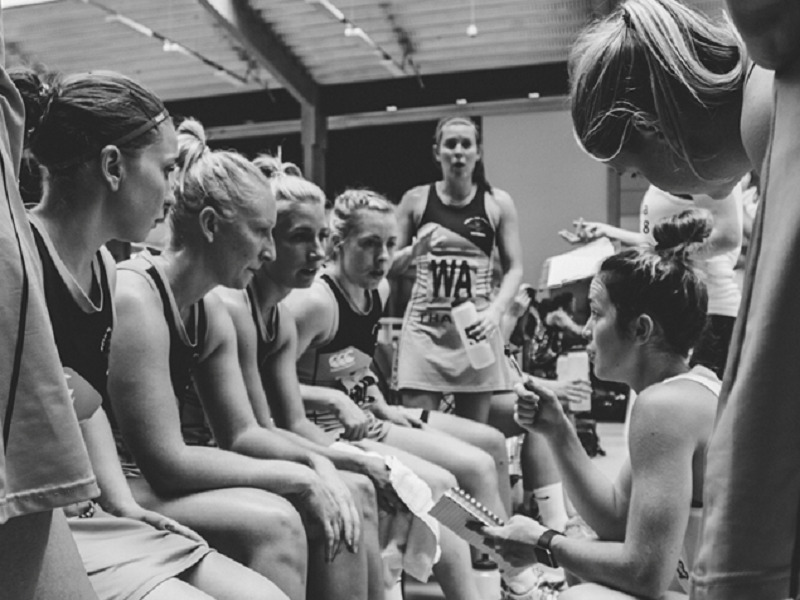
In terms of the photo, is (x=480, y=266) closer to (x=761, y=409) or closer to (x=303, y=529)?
(x=303, y=529)

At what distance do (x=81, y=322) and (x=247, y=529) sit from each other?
56 centimetres

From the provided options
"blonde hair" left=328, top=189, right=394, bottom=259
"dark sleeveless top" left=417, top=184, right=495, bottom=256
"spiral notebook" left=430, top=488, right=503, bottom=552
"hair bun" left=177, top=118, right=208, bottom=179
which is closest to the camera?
"spiral notebook" left=430, top=488, right=503, bottom=552

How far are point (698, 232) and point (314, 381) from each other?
4.22 feet

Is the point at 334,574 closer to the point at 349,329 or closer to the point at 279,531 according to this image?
the point at 279,531

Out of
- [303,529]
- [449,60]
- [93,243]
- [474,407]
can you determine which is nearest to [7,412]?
[93,243]

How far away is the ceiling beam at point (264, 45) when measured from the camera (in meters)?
8.62

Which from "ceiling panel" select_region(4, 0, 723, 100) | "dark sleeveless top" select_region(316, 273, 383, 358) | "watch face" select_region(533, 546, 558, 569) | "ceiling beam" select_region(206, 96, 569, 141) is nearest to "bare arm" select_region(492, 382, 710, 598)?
"watch face" select_region(533, 546, 558, 569)

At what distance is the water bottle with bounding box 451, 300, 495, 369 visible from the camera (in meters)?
3.26

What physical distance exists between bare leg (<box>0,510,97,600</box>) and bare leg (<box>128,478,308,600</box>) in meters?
0.80

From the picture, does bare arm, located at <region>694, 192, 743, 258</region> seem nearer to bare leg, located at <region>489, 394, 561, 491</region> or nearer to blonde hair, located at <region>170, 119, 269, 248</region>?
bare leg, located at <region>489, 394, 561, 491</region>

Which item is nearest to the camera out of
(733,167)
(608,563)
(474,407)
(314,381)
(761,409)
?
(761,409)

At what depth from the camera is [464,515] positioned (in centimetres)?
190

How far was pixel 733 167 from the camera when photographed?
1.02 m

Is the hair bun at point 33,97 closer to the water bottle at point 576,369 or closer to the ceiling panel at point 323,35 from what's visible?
A: the water bottle at point 576,369
